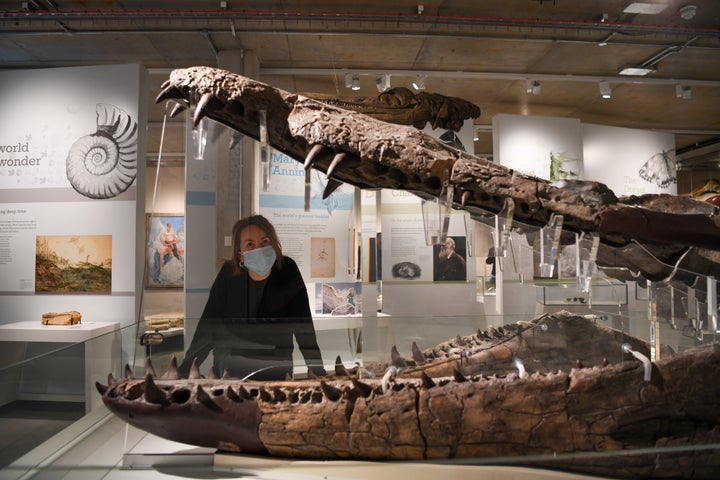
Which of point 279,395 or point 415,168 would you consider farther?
point 279,395

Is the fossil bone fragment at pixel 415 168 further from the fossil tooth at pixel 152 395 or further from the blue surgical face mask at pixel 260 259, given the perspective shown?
the blue surgical face mask at pixel 260 259

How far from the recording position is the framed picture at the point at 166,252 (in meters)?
Answer: 3.61

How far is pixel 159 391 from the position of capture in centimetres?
167

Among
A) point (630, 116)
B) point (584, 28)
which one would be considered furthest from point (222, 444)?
point (630, 116)

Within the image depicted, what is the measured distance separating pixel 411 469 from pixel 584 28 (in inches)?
186

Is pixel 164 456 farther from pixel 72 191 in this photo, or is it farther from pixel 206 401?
pixel 72 191

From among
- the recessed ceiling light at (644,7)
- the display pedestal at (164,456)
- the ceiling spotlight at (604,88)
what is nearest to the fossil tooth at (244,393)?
the display pedestal at (164,456)

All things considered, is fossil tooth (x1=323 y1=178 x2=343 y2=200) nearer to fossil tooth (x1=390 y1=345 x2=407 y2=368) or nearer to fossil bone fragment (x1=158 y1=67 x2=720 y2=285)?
fossil bone fragment (x1=158 y1=67 x2=720 y2=285)

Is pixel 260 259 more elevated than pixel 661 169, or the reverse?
pixel 661 169

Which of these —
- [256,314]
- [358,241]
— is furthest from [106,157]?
[256,314]

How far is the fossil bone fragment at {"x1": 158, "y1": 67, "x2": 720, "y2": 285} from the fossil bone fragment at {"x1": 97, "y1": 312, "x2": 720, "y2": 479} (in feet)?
1.48

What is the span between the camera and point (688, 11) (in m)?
4.60

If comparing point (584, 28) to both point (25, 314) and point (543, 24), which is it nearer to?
point (543, 24)

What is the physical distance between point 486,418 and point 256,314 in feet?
5.24
